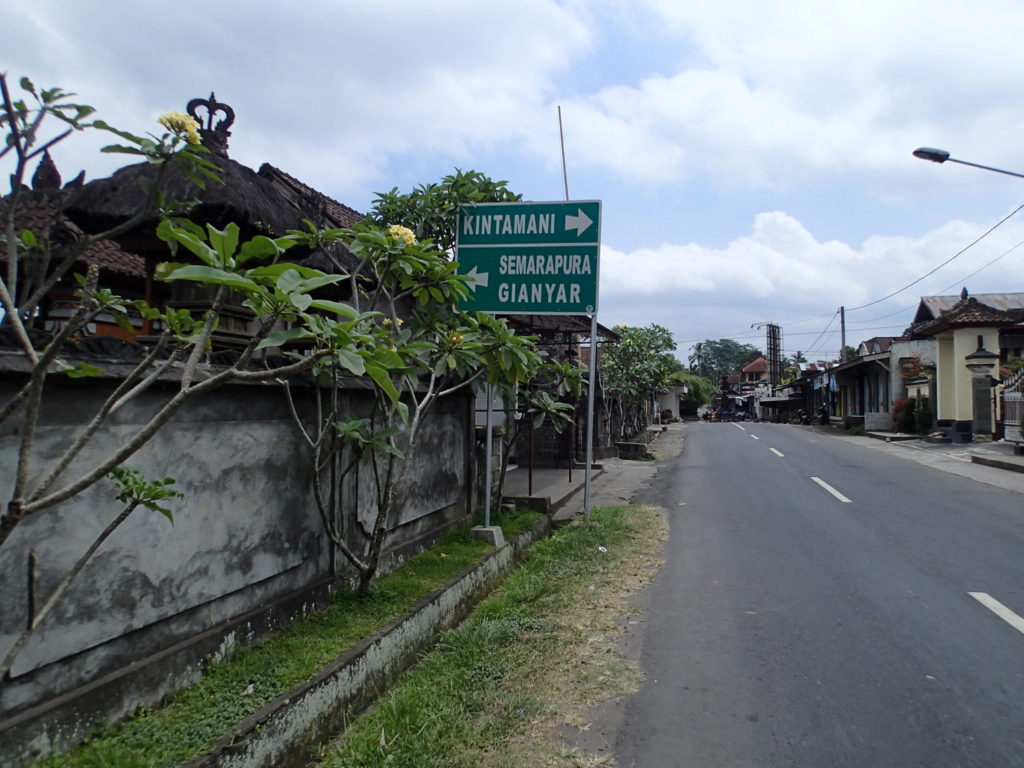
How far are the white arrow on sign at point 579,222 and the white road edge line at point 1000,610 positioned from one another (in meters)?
5.11

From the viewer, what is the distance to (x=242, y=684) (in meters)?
3.54

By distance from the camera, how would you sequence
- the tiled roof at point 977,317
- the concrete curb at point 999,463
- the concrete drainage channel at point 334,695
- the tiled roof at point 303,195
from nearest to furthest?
1. the concrete drainage channel at point 334,695
2. the tiled roof at point 303,195
3. the concrete curb at point 999,463
4. the tiled roof at point 977,317

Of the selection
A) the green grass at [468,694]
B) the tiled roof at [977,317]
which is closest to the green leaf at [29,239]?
the green grass at [468,694]

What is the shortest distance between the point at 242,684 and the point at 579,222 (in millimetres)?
6051

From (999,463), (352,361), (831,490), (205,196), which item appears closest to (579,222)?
(205,196)

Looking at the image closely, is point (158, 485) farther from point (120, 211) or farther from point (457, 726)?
point (120, 211)

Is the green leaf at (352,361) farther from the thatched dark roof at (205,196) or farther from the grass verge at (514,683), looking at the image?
the thatched dark roof at (205,196)

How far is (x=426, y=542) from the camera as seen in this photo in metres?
6.88

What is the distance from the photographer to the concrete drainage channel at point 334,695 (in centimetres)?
306

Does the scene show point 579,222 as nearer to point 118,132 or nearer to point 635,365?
point 118,132

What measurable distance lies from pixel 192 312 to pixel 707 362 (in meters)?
105

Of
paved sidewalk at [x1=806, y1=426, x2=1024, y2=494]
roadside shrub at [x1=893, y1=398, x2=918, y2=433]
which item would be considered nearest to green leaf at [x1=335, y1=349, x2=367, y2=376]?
paved sidewalk at [x1=806, y1=426, x2=1024, y2=494]

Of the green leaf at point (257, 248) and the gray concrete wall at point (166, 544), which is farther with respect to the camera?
the gray concrete wall at point (166, 544)

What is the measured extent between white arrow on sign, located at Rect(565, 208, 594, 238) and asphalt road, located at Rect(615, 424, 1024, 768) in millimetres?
3736
